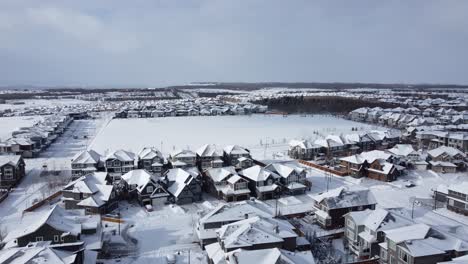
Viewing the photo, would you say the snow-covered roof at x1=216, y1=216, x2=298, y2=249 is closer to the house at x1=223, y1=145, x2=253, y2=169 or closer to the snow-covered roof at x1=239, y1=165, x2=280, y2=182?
the snow-covered roof at x1=239, y1=165, x2=280, y2=182

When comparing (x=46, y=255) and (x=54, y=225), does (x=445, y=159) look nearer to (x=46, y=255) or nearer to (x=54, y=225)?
(x=54, y=225)

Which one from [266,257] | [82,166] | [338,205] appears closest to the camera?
[266,257]

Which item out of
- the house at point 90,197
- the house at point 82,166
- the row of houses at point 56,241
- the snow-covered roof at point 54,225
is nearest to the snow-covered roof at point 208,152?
the house at point 82,166

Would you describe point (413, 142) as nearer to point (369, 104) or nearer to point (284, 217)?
point (284, 217)

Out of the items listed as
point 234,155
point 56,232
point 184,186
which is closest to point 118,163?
point 184,186

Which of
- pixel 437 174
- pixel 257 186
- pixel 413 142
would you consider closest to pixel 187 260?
pixel 257 186

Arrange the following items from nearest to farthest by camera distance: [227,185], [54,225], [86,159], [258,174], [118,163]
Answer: [54,225], [227,185], [258,174], [86,159], [118,163]
